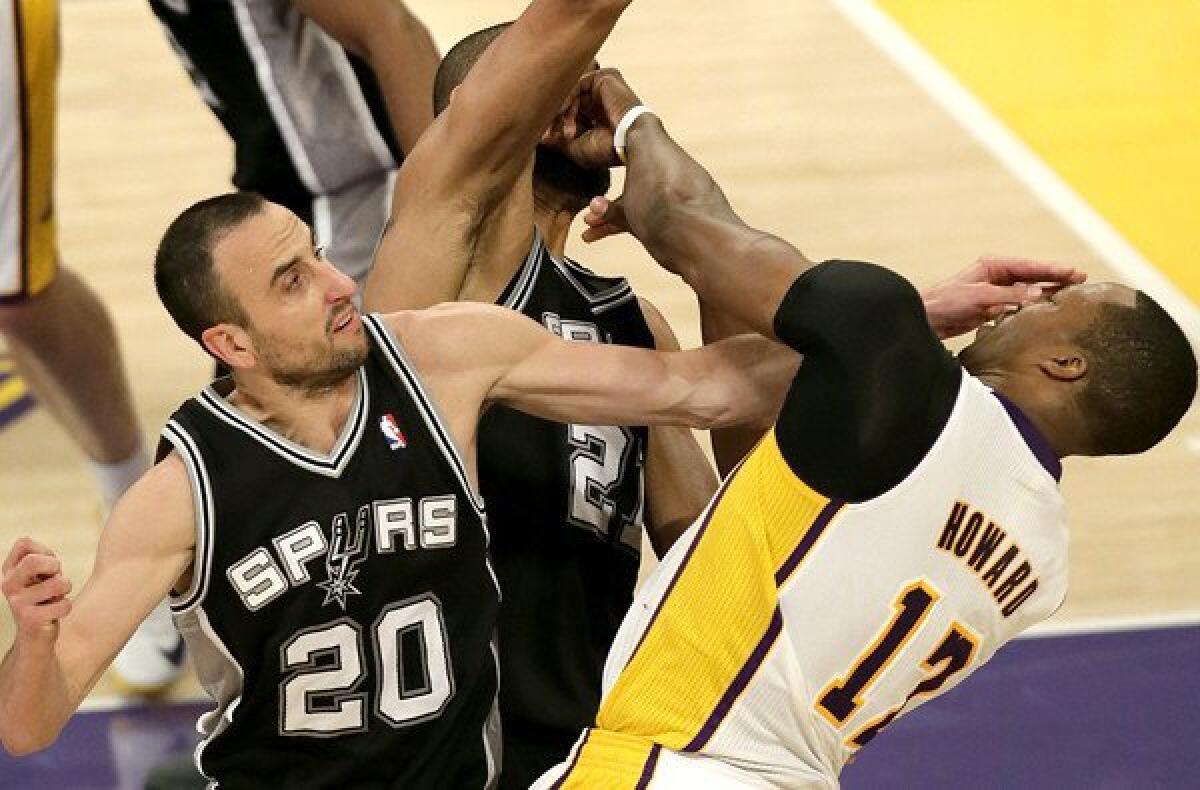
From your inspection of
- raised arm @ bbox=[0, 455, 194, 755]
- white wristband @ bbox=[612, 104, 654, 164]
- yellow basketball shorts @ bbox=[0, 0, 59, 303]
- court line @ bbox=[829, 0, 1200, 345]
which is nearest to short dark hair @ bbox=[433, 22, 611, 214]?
white wristband @ bbox=[612, 104, 654, 164]

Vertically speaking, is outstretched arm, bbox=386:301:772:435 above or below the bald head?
below

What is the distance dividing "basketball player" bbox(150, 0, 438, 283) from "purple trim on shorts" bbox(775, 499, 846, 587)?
2.01 m

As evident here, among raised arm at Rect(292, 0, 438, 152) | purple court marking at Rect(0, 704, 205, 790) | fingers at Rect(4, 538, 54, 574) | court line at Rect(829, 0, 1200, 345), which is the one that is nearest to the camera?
fingers at Rect(4, 538, 54, 574)

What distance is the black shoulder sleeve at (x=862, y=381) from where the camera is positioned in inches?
120

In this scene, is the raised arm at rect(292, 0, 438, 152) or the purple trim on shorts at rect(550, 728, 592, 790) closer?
the purple trim on shorts at rect(550, 728, 592, 790)

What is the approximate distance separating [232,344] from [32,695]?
0.65 meters

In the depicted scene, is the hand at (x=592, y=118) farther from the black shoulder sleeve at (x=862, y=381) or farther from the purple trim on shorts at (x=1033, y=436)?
the purple trim on shorts at (x=1033, y=436)

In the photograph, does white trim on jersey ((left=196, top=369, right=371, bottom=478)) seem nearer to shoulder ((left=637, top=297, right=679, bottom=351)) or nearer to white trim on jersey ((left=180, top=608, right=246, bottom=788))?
white trim on jersey ((left=180, top=608, right=246, bottom=788))

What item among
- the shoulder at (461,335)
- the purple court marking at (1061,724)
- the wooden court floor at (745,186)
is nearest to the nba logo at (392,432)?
the shoulder at (461,335)

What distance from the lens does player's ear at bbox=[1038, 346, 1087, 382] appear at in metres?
3.24

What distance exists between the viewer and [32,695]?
3.11 meters

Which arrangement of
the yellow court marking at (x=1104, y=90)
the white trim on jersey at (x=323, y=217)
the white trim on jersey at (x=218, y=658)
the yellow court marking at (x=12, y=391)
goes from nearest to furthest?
the white trim on jersey at (x=218, y=658) → the white trim on jersey at (x=323, y=217) → the yellow court marking at (x=12, y=391) → the yellow court marking at (x=1104, y=90)

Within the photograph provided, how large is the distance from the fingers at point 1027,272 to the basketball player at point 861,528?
10 cm

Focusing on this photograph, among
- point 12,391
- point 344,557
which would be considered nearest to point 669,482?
point 344,557
